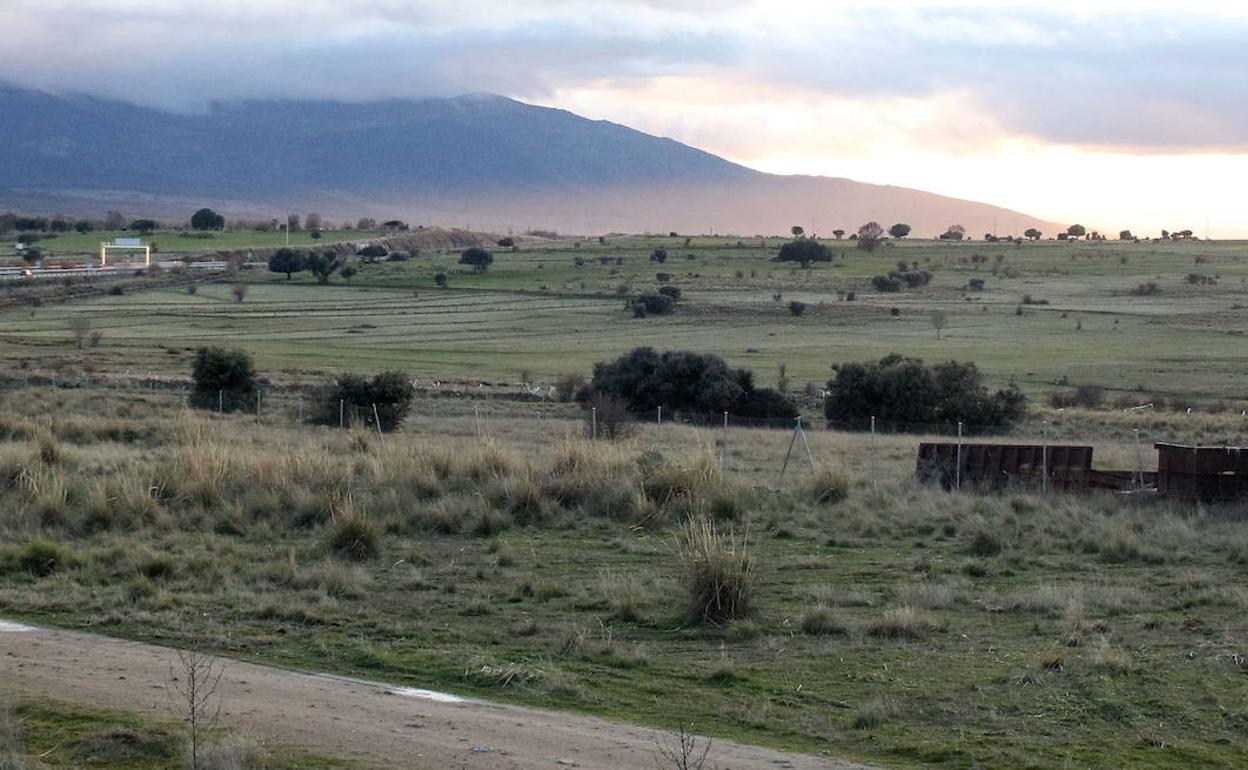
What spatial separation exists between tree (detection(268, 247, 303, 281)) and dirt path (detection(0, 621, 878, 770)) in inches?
4357

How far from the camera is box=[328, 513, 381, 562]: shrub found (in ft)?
56.4

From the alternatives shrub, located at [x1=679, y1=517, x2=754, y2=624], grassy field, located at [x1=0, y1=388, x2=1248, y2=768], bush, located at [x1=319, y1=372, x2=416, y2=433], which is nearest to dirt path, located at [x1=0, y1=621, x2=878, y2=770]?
grassy field, located at [x1=0, y1=388, x2=1248, y2=768]

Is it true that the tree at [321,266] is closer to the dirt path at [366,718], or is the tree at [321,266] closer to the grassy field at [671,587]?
the grassy field at [671,587]

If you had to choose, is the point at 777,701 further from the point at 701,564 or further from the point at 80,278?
the point at 80,278

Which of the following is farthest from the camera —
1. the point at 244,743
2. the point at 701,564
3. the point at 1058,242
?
the point at 1058,242

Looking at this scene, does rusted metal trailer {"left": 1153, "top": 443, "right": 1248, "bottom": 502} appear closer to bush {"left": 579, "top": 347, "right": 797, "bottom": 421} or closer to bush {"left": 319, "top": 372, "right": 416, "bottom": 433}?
bush {"left": 319, "top": 372, "right": 416, "bottom": 433}

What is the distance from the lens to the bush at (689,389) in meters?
47.0

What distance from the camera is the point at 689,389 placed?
47.6 m

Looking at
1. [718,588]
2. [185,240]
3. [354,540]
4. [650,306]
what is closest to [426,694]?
[718,588]

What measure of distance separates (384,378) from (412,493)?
832 inches

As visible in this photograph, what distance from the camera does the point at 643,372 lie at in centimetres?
4881

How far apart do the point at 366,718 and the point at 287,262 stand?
4478 inches

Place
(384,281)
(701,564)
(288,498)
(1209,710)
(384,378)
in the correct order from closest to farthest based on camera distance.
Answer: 1. (1209,710)
2. (701,564)
3. (288,498)
4. (384,378)
5. (384,281)

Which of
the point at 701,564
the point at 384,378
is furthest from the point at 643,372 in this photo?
the point at 701,564
